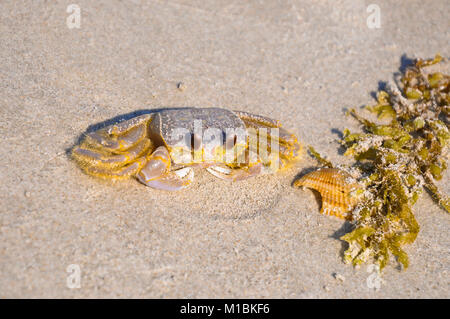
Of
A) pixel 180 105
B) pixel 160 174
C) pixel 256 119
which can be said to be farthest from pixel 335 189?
pixel 180 105

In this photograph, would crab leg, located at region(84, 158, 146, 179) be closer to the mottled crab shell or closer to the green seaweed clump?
the mottled crab shell

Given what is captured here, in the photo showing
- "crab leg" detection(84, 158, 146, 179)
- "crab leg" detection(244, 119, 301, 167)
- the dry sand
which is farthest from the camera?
"crab leg" detection(244, 119, 301, 167)

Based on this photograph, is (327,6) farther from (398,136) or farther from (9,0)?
(9,0)

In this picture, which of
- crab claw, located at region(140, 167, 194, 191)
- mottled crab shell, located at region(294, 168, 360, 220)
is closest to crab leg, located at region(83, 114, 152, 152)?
crab claw, located at region(140, 167, 194, 191)

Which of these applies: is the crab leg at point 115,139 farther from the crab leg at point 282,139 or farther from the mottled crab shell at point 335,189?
the mottled crab shell at point 335,189

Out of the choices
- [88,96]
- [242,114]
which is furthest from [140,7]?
[242,114]
